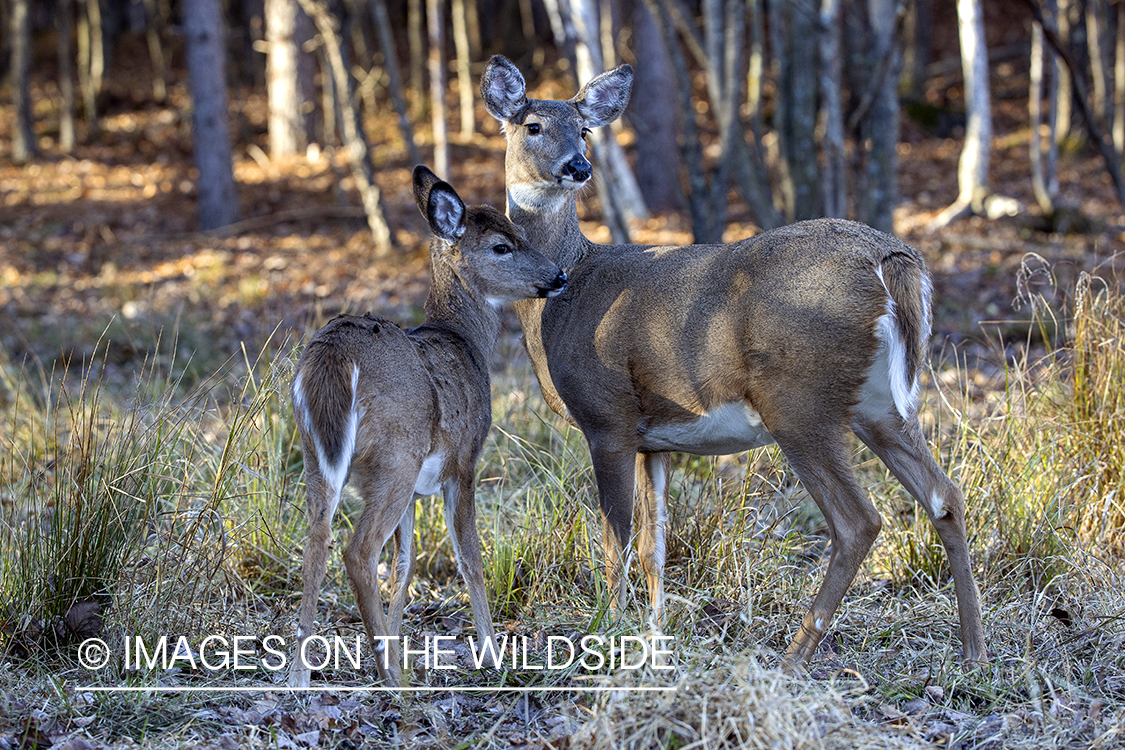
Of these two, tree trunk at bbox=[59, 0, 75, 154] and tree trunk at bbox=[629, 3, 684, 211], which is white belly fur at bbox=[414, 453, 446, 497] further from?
tree trunk at bbox=[59, 0, 75, 154]

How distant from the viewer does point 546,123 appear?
4965 mm

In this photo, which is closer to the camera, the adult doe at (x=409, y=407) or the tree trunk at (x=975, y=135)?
the adult doe at (x=409, y=407)

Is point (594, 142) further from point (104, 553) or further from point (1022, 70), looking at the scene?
point (1022, 70)

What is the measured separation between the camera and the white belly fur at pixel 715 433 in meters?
4.12

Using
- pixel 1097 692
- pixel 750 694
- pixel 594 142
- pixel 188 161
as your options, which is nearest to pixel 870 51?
pixel 594 142

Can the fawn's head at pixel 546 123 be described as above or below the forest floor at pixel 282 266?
above

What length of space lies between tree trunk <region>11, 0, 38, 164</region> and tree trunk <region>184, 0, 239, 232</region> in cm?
666

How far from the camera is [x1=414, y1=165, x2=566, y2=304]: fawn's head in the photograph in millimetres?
4516

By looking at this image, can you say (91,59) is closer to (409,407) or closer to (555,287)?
(555,287)

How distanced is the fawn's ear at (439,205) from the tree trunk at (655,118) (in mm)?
11856

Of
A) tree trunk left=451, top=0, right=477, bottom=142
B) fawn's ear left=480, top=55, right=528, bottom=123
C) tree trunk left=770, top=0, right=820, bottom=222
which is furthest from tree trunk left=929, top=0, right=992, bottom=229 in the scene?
fawn's ear left=480, top=55, right=528, bottom=123

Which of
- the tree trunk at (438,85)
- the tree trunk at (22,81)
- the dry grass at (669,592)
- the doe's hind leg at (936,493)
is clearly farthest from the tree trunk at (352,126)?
the tree trunk at (22,81)

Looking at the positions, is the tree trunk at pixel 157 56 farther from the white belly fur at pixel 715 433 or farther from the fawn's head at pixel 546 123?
the white belly fur at pixel 715 433

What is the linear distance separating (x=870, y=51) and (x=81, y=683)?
7310 millimetres
